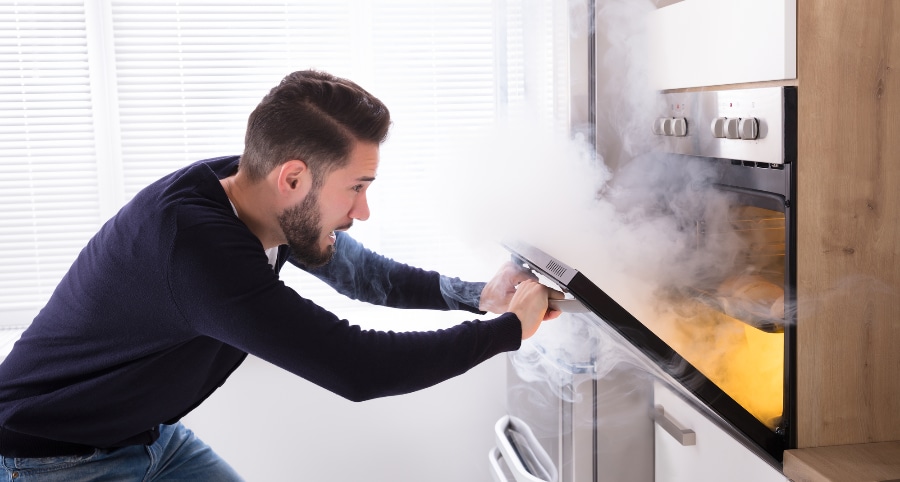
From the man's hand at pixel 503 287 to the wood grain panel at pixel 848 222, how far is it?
578 mm

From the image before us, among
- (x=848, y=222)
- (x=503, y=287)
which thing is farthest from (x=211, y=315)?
(x=848, y=222)

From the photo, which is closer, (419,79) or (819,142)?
(819,142)

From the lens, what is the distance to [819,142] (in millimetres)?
1341

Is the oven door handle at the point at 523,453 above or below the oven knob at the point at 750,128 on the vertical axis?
below

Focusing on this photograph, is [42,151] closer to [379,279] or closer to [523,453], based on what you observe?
[379,279]

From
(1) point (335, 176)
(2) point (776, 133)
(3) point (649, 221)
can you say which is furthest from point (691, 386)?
(1) point (335, 176)

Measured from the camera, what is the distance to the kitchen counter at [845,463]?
1.28 meters

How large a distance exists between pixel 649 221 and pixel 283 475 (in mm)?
1664

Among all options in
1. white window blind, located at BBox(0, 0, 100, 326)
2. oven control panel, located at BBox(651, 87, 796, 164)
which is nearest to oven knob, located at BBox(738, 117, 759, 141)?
oven control panel, located at BBox(651, 87, 796, 164)

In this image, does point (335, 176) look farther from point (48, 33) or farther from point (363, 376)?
point (48, 33)

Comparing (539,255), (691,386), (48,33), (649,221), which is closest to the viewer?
(691,386)

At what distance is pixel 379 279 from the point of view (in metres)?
1.96

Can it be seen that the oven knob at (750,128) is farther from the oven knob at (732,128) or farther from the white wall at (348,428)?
the white wall at (348,428)

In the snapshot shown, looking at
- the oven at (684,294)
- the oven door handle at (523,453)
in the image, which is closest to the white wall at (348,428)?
the oven door handle at (523,453)
